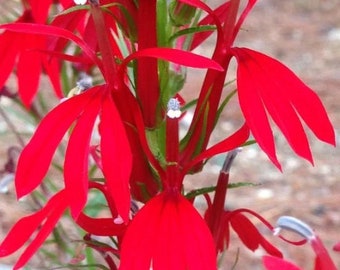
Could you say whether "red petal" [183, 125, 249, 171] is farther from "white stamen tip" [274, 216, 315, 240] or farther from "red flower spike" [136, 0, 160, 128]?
→ "white stamen tip" [274, 216, 315, 240]

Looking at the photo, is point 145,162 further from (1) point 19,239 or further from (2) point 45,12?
(2) point 45,12

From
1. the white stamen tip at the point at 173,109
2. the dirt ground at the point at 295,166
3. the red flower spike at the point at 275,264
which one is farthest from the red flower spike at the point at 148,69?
the dirt ground at the point at 295,166

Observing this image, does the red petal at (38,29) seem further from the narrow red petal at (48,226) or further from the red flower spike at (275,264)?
the red flower spike at (275,264)

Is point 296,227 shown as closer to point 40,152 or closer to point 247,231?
point 247,231

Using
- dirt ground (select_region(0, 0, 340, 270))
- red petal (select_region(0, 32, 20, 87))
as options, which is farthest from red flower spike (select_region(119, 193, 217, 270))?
dirt ground (select_region(0, 0, 340, 270))

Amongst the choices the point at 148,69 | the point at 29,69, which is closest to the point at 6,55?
the point at 29,69

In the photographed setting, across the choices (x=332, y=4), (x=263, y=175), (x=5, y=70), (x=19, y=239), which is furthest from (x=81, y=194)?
(x=332, y=4)
